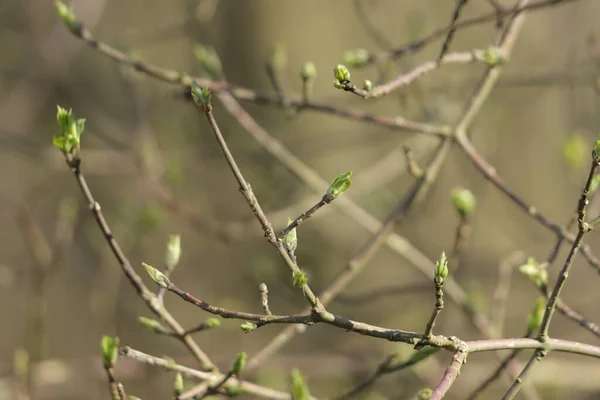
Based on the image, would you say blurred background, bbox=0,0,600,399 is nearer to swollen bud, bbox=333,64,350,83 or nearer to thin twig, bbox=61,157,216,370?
thin twig, bbox=61,157,216,370

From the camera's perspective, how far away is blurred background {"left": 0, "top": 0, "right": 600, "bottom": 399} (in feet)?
7.05

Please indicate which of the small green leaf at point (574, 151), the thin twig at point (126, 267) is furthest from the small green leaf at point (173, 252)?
the small green leaf at point (574, 151)

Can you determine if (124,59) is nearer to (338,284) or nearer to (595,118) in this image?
(338,284)

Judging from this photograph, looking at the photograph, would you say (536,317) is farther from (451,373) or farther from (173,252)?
(173,252)

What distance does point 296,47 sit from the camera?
345cm

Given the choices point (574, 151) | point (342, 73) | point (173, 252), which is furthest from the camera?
point (574, 151)

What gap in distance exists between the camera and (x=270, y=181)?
272 centimetres

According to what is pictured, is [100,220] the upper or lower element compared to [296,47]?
lower

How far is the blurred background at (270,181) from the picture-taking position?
2.15 metres

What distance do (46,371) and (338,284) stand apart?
1.32 m

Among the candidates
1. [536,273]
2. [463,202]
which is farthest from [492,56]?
[536,273]

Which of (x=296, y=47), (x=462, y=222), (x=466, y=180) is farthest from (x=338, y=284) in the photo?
(x=296, y=47)

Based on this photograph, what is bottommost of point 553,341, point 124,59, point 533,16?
point 553,341

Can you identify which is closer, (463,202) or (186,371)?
Answer: (186,371)
